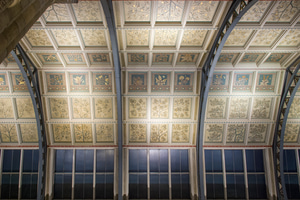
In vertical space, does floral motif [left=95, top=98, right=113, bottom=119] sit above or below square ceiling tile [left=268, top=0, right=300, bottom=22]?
below

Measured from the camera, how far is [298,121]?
54.0 feet

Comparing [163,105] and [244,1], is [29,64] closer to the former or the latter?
[163,105]

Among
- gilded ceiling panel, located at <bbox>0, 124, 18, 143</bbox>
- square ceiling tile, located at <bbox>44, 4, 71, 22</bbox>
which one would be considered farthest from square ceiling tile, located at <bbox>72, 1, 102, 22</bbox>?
gilded ceiling panel, located at <bbox>0, 124, 18, 143</bbox>

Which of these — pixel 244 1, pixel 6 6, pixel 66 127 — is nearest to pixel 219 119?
pixel 244 1

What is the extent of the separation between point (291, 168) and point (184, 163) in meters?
8.48

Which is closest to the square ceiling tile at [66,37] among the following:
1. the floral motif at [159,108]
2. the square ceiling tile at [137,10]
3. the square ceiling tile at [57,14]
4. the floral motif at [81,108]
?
the square ceiling tile at [57,14]

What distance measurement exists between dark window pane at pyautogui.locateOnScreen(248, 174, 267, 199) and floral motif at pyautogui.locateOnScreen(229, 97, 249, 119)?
505 cm

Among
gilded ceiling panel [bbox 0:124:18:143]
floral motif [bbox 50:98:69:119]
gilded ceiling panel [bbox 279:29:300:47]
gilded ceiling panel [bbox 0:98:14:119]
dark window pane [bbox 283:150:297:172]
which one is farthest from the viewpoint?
dark window pane [bbox 283:150:297:172]

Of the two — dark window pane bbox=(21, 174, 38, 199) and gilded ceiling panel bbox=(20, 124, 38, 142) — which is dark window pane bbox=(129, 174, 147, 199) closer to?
dark window pane bbox=(21, 174, 38, 199)

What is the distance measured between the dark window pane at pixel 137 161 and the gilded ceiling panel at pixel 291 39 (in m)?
12.6

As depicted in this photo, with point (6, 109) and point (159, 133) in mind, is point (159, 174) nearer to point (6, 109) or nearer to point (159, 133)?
point (159, 133)

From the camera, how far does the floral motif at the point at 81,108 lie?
15672 millimetres

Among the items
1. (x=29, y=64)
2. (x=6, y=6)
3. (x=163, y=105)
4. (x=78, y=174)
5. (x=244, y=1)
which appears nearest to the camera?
(x=6, y=6)

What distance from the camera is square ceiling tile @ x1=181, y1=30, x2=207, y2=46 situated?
42.0ft
